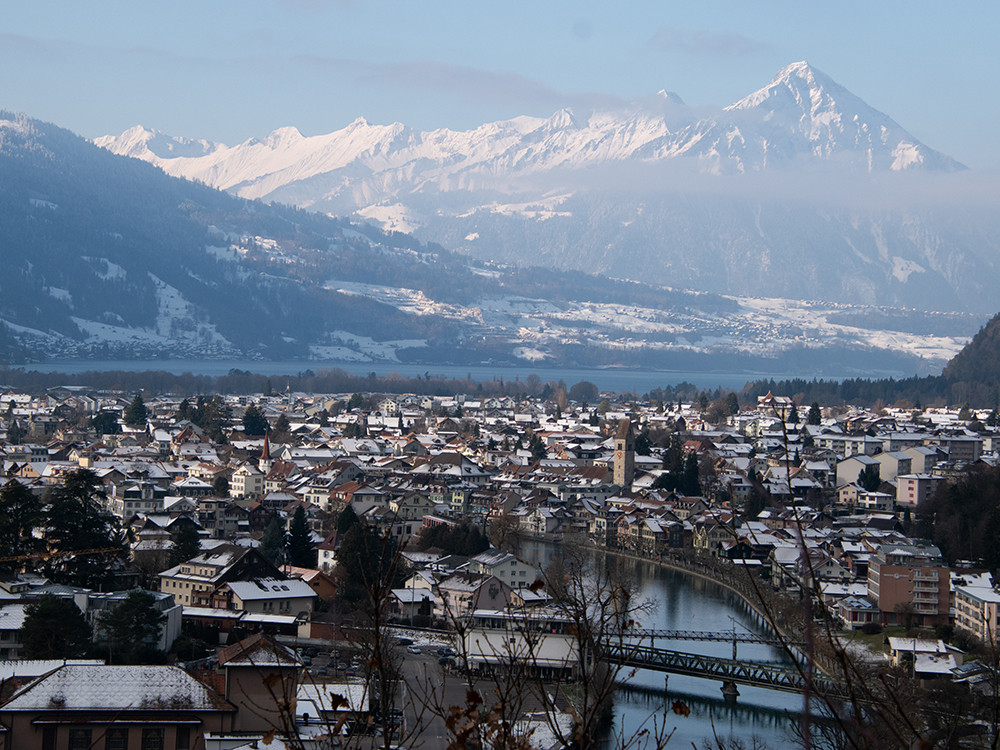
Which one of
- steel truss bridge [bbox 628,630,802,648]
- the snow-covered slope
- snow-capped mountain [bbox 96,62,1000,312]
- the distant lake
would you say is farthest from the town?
the snow-covered slope

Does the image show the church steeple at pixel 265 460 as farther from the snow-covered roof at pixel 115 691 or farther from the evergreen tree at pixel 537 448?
the snow-covered roof at pixel 115 691

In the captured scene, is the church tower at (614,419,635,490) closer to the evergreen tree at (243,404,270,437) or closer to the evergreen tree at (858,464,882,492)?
the evergreen tree at (858,464,882,492)

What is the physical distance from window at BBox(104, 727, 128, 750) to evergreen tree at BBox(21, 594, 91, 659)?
6.95ft

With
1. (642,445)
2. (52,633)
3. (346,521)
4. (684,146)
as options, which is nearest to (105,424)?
(642,445)

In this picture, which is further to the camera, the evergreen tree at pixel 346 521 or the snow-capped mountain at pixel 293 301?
the snow-capped mountain at pixel 293 301

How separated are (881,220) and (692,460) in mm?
145625

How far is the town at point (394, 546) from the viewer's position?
7.58 meters

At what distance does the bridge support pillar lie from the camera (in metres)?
10.4

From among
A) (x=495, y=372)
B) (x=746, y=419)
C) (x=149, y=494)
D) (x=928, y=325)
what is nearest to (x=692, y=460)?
(x=149, y=494)

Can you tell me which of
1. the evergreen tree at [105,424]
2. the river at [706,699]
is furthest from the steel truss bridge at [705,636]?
the evergreen tree at [105,424]

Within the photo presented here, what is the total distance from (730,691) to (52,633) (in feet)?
15.6

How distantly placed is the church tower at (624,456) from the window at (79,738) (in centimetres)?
1812

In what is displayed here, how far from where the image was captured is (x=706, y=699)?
10.4 meters

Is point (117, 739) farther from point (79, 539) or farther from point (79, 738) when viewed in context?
point (79, 539)
